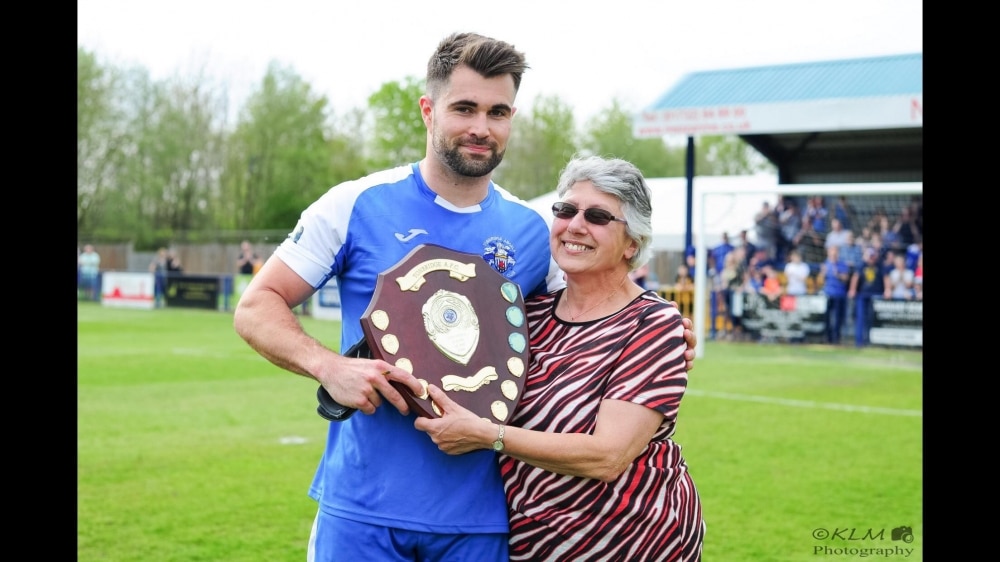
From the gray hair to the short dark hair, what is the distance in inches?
14.0

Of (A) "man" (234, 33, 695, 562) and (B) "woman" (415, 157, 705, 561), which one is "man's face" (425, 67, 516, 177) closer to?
(A) "man" (234, 33, 695, 562)

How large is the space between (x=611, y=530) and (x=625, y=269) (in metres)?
0.81

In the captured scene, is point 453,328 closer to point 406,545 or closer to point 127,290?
point 406,545

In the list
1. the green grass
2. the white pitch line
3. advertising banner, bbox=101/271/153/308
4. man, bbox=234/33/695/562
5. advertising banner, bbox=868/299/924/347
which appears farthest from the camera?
advertising banner, bbox=101/271/153/308

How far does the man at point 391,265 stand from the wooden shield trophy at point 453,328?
138 mm

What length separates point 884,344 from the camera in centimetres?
1797

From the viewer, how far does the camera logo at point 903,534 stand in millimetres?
7000

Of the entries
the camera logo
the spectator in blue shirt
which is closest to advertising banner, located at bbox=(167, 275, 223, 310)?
the spectator in blue shirt

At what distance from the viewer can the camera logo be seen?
7000mm

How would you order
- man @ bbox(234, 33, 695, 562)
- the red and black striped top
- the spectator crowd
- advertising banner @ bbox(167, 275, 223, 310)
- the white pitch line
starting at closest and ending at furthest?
1. the red and black striped top
2. man @ bbox(234, 33, 695, 562)
3. the white pitch line
4. the spectator crowd
5. advertising banner @ bbox(167, 275, 223, 310)

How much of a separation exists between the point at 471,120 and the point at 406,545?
131 cm
